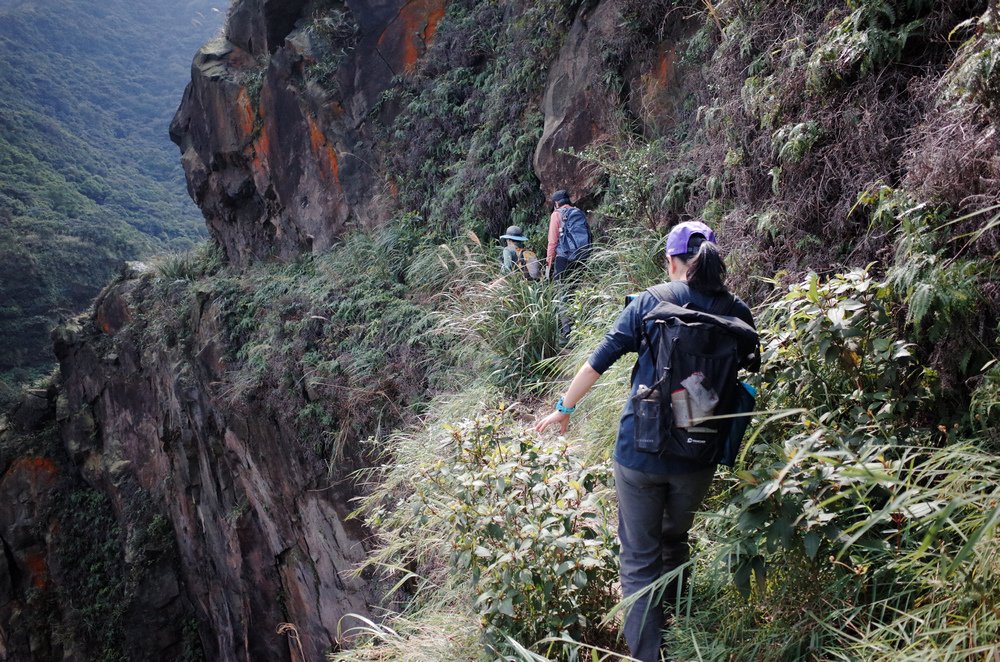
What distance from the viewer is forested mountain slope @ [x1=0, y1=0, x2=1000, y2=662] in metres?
2.57

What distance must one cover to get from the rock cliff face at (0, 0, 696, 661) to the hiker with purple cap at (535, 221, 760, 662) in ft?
15.3

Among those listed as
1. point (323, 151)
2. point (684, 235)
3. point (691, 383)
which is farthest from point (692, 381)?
point (323, 151)

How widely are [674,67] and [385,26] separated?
6.58 m

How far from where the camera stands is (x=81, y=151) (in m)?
37.1

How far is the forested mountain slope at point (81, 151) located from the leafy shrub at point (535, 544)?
19.5 metres

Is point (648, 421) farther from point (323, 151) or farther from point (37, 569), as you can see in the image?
point (37, 569)

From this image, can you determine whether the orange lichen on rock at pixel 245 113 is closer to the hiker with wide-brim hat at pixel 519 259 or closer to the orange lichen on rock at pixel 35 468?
the hiker with wide-brim hat at pixel 519 259

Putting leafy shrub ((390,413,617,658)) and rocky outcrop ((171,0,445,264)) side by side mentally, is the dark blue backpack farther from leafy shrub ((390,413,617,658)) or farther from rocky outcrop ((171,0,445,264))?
rocky outcrop ((171,0,445,264))

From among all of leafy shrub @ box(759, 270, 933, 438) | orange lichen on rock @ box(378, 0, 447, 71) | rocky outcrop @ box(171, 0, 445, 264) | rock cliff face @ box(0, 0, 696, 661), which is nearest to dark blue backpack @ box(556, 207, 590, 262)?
rock cliff face @ box(0, 0, 696, 661)

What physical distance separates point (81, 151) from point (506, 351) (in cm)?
3963

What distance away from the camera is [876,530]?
98.6 inches

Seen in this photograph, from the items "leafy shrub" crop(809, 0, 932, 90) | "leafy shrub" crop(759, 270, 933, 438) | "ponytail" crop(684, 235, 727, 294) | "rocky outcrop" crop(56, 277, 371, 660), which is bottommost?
"rocky outcrop" crop(56, 277, 371, 660)

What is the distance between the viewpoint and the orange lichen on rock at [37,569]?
1612cm

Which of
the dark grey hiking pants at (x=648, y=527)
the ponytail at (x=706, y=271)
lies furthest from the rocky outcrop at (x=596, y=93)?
the dark grey hiking pants at (x=648, y=527)
